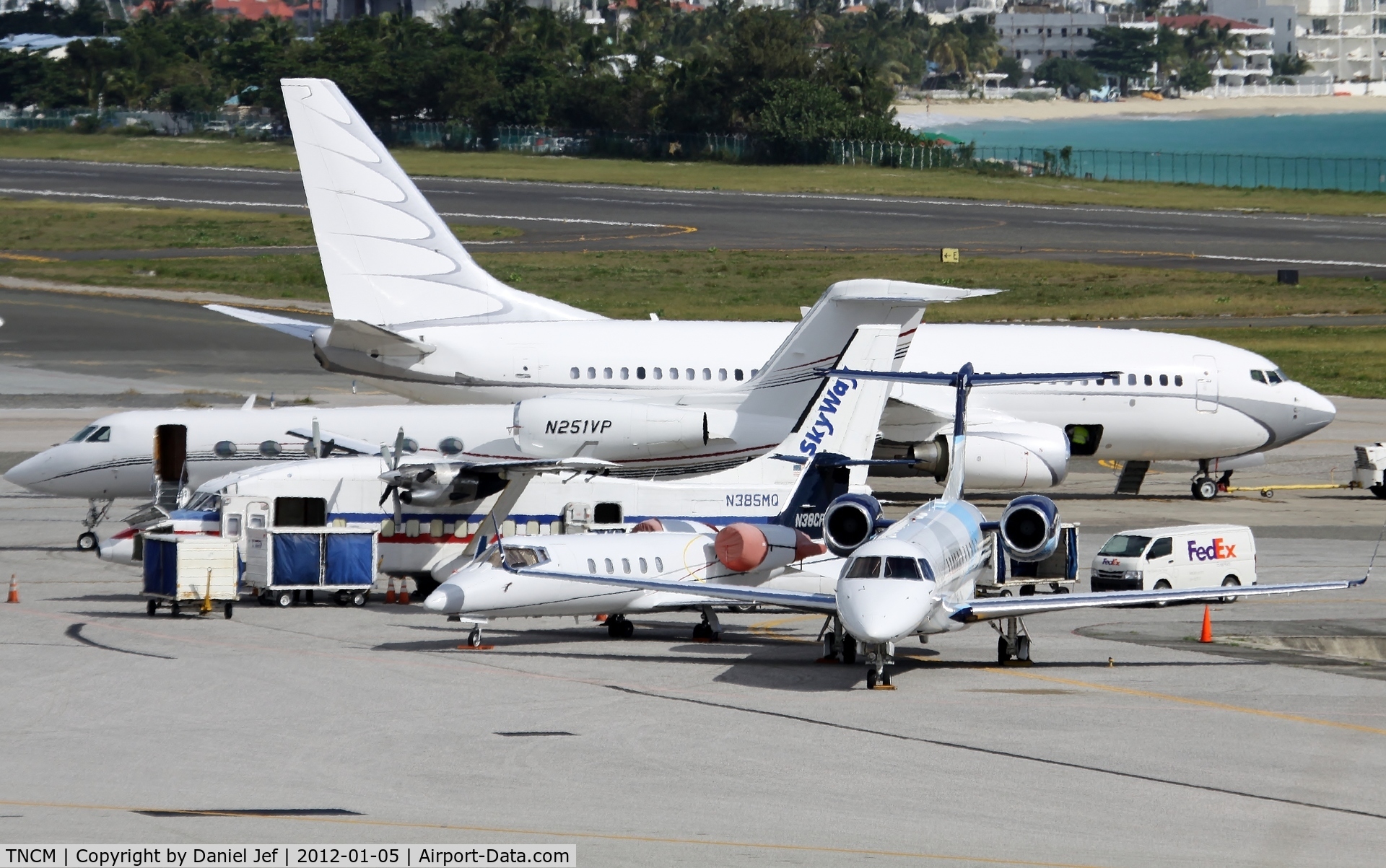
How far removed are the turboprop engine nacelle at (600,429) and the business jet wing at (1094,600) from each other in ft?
42.9

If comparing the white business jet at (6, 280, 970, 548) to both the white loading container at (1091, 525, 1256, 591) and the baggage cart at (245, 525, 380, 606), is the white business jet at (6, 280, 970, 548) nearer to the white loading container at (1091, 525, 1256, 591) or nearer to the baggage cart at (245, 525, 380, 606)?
the baggage cart at (245, 525, 380, 606)

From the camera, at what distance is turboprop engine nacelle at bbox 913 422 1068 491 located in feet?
157

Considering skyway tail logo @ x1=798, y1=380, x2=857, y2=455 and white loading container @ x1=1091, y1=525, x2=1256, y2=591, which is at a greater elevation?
skyway tail logo @ x1=798, y1=380, x2=857, y2=455

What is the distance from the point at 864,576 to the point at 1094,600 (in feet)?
13.1

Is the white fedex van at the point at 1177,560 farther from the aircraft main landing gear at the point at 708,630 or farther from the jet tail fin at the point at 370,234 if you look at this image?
the jet tail fin at the point at 370,234

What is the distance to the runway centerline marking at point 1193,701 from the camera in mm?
27188

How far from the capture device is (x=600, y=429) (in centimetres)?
4200

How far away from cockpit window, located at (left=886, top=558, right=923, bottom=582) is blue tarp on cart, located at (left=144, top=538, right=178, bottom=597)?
14.3 m

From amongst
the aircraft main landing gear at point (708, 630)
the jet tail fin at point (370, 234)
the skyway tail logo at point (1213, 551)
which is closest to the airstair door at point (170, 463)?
the jet tail fin at point (370, 234)

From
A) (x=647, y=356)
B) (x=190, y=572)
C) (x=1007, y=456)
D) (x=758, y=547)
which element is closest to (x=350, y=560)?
(x=190, y=572)

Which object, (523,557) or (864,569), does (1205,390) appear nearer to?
(864,569)

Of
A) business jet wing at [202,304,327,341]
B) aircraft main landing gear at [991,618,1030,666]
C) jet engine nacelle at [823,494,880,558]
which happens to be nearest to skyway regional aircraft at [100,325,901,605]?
jet engine nacelle at [823,494,880,558]

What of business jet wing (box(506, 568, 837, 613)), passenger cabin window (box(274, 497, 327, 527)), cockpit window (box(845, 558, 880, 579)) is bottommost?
passenger cabin window (box(274, 497, 327, 527))

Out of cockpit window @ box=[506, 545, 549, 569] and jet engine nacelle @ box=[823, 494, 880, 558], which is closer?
jet engine nacelle @ box=[823, 494, 880, 558]
